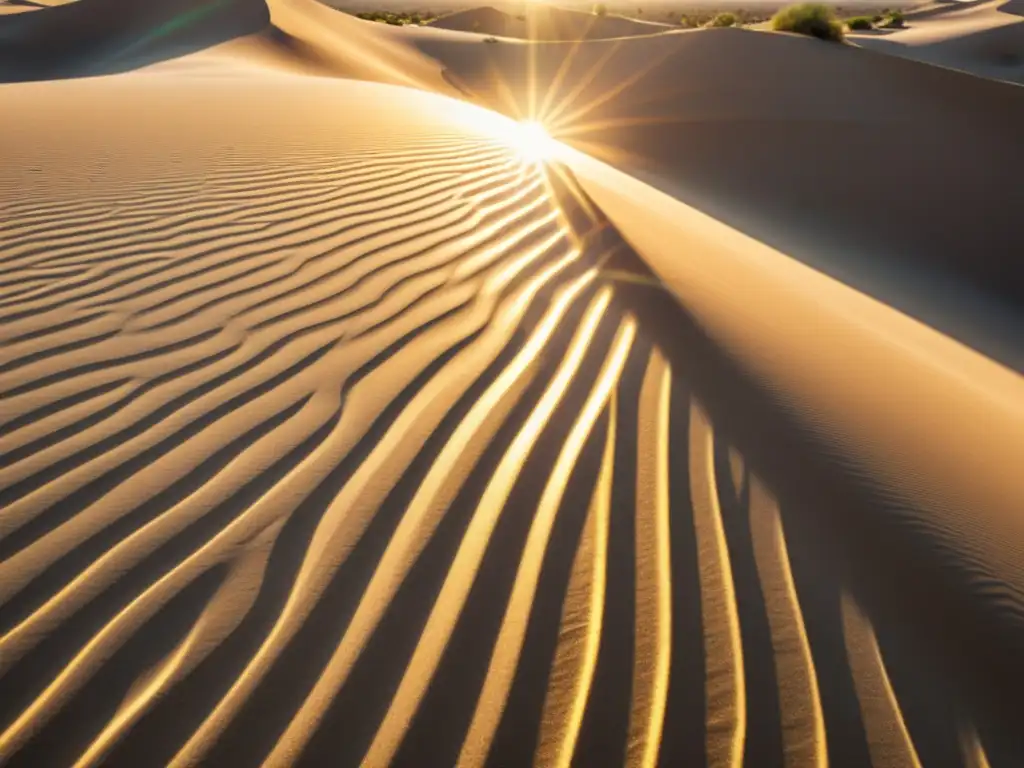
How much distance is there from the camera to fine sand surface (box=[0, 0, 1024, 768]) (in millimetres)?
1416

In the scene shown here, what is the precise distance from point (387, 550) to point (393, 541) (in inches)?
1.4

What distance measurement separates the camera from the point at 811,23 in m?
14.1

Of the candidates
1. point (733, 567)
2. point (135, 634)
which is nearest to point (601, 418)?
point (733, 567)

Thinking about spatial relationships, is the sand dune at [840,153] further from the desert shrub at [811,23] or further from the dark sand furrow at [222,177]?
the dark sand furrow at [222,177]

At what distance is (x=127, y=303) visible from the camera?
283 centimetres

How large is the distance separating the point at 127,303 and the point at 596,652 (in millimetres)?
Answer: 2505

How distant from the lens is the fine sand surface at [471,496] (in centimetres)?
142

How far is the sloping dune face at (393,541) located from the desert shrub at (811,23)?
1392 cm

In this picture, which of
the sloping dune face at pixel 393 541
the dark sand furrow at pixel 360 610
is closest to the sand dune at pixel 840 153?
the sloping dune face at pixel 393 541

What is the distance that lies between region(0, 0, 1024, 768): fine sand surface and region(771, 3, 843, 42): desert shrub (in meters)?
12.4

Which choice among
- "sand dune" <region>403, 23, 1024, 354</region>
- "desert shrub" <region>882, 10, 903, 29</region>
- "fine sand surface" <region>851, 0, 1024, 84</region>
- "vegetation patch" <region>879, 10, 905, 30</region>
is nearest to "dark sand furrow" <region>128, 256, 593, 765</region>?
"sand dune" <region>403, 23, 1024, 354</region>

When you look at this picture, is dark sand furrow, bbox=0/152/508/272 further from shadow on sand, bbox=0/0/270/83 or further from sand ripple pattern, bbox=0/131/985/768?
shadow on sand, bbox=0/0/270/83

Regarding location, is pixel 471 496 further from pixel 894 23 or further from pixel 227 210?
pixel 894 23

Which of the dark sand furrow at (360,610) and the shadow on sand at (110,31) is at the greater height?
the shadow on sand at (110,31)
